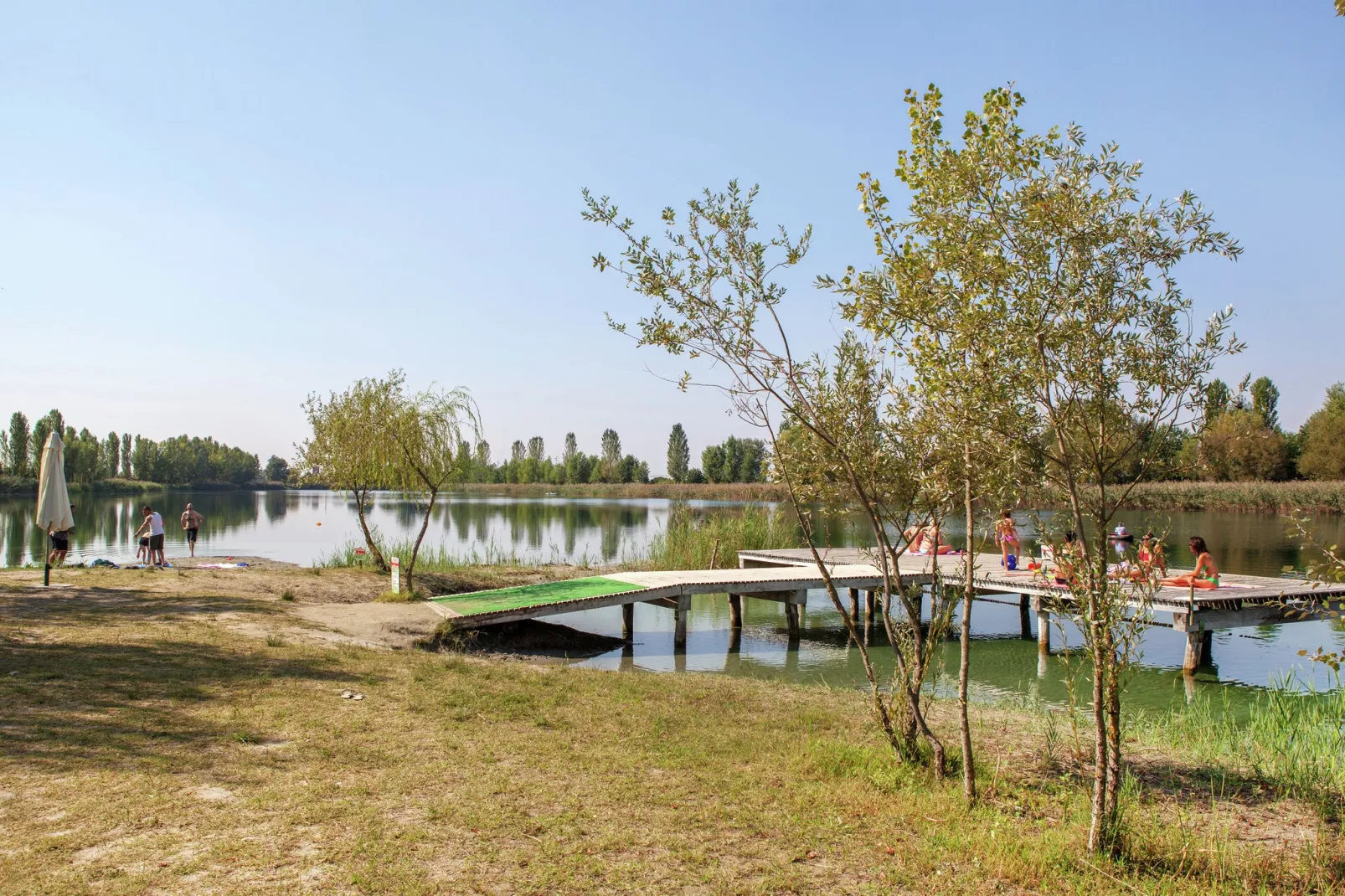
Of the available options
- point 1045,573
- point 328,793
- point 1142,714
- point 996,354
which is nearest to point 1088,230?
point 996,354

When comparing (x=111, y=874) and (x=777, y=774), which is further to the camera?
(x=777, y=774)

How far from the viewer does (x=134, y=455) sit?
4186 inches

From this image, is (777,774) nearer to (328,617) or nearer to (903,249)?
(903,249)

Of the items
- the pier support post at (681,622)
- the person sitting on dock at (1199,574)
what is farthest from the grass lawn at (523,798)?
the person sitting on dock at (1199,574)

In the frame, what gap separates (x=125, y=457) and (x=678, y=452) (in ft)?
211

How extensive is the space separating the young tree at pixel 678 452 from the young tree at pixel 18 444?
60499 millimetres

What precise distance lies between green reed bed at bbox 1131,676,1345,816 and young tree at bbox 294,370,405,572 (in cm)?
1542

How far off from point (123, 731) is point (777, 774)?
16.5 feet

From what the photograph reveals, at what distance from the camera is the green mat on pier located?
A: 15430 mm

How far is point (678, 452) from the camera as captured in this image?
347 ft

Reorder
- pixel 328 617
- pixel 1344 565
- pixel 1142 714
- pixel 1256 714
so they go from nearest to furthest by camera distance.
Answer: pixel 1344 565 < pixel 1256 714 < pixel 1142 714 < pixel 328 617

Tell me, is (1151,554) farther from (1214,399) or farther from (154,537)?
(154,537)

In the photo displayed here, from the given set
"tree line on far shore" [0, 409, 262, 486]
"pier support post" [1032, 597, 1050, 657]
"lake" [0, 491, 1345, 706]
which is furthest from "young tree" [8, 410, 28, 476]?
"pier support post" [1032, 597, 1050, 657]

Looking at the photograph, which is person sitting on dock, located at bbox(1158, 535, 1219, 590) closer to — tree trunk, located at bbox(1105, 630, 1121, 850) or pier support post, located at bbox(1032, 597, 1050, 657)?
pier support post, located at bbox(1032, 597, 1050, 657)
